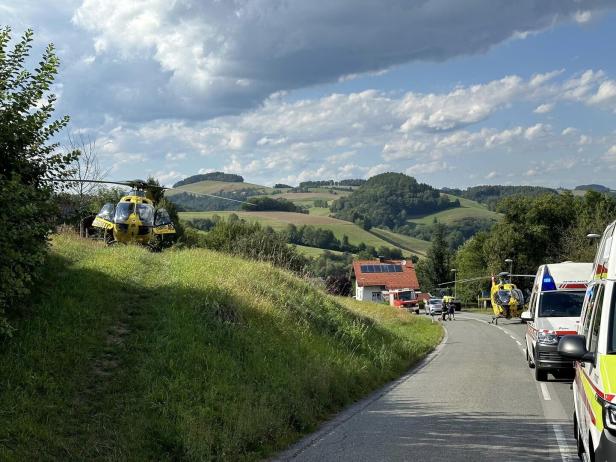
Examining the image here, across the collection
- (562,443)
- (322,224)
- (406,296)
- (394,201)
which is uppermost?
(394,201)

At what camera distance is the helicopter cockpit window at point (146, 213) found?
77.0ft

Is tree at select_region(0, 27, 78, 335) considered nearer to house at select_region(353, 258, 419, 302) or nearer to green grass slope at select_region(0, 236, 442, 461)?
green grass slope at select_region(0, 236, 442, 461)

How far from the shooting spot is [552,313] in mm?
14938

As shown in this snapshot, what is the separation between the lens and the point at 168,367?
9328 millimetres

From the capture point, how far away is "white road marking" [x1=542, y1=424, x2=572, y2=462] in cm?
722

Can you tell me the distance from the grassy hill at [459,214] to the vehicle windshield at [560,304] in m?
147

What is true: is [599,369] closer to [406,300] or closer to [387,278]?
[406,300]

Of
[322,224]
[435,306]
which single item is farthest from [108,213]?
[322,224]

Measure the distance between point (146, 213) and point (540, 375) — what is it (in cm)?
1553

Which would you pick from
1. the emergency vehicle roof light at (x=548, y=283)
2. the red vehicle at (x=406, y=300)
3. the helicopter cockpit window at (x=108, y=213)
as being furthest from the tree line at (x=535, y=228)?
the helicopter cockpit window at (x=108, y=213)

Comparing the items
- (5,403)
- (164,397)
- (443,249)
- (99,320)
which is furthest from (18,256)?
(443,249)

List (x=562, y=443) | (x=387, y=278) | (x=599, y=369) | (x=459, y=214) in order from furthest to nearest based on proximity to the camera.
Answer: (x=459, y=214) → (x=387, y=278) → (x=562, y=443) → (x=599, y=369)

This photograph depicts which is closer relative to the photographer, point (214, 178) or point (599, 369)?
point (599, 369)

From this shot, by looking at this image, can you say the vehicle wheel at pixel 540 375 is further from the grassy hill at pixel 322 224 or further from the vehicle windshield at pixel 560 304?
the grassy hill at pixel 322 224
